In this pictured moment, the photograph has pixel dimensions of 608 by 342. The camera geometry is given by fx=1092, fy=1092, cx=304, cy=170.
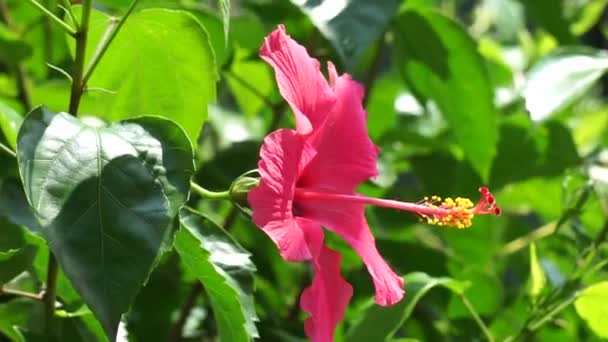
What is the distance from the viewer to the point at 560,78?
99 centimetres

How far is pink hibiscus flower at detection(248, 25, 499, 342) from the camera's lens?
628 mm

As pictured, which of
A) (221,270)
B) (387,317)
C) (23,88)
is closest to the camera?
(221,270)

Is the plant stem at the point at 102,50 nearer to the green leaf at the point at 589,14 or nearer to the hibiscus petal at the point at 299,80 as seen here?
the hibiscus petal at the point at 299,80

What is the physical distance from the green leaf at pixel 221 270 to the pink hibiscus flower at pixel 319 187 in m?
0.04

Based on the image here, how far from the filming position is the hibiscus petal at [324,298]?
663mm

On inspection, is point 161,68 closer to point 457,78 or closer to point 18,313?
point 18,313

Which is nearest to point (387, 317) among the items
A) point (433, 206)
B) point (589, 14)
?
point (433, 206)

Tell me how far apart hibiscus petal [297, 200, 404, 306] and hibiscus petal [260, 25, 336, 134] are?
5 centimetres

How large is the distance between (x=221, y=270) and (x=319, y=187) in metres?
0.09

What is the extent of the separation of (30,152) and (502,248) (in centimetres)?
87

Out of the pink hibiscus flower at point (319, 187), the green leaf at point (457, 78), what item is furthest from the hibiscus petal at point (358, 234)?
the green leaf at point (457, 78)

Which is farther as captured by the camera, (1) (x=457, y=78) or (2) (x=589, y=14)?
(2) (x=589, y=14)

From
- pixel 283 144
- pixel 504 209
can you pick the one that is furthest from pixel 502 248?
pixel 283 144

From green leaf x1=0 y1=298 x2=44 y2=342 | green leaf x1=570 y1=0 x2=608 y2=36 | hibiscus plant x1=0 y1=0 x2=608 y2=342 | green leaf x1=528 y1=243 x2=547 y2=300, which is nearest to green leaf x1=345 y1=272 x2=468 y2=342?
hibiscus plant x1=0 y1=0 x2=608 y2=342
